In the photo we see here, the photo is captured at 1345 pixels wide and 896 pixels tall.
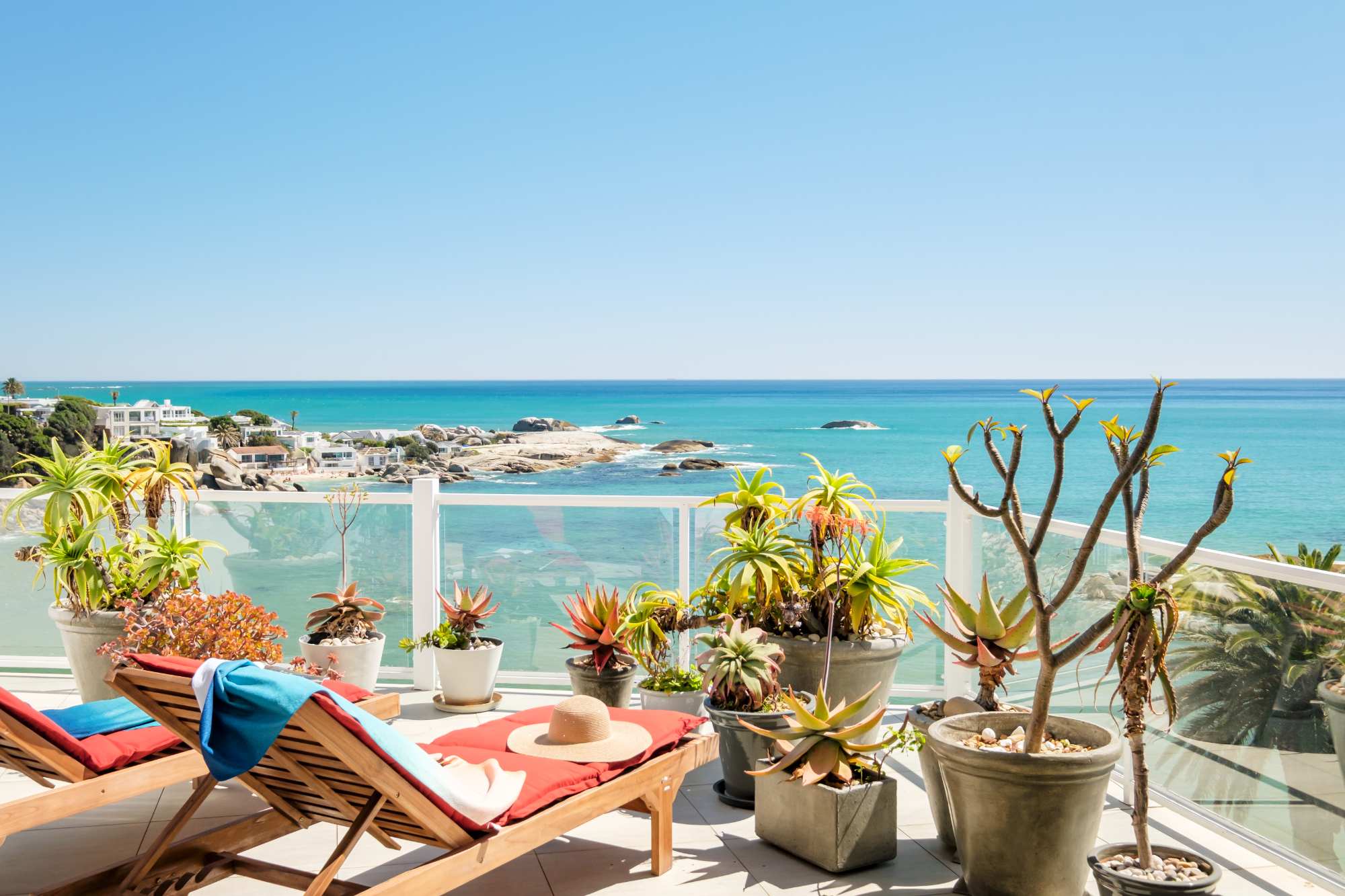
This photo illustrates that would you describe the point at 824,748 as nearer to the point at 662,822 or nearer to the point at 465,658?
the point at 662,822

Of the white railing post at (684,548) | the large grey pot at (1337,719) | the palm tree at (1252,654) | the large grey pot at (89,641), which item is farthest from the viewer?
the white railing post at (684,548)

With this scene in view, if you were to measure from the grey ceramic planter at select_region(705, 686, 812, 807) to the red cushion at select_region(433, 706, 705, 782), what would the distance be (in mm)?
200

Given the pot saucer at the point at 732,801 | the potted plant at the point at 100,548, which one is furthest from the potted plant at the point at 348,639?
the pot saucer at the point at 732,801

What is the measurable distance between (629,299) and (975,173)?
12.2 m

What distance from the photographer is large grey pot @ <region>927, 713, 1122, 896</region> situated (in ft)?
8.80

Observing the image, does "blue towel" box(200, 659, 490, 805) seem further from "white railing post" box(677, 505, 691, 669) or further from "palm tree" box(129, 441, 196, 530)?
"palm tree" box(129, 441, 196, 530)

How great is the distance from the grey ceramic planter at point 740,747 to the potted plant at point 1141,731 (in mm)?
1229

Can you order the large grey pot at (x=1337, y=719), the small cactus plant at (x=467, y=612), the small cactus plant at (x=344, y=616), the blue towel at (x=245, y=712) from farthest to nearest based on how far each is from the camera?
1. the small cactus plant at (x=467, y=612)
2. the small cactus plant at (x=344, y=616)
3. the large grey pot at (x=1337, y=719)
4. the blue towel at (x=245, y=712)

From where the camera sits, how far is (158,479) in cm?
500

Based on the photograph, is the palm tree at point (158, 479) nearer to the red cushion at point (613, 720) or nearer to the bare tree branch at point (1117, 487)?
the red cushion at point (613, 720)

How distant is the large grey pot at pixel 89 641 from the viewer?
177 inches

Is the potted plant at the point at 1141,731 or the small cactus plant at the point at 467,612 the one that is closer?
the potted plant at the point at 1141,731

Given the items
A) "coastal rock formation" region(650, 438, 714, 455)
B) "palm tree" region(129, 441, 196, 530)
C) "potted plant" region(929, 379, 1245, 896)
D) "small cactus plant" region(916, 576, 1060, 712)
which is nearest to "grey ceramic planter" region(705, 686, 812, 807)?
"small cactus plant" region(916, 576, 1060, 712)

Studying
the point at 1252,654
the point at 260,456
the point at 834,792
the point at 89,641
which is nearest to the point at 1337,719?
the point at 1252,654
